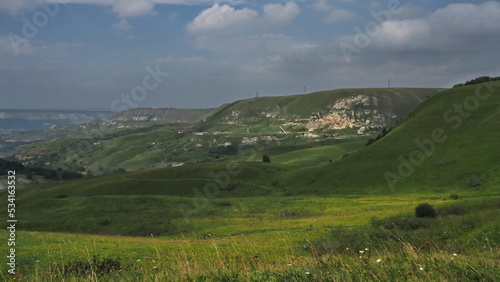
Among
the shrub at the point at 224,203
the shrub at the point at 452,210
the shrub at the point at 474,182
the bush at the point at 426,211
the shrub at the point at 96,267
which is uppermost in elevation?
the shrub at the point at 96,267

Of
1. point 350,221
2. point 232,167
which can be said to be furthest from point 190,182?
point 350,221

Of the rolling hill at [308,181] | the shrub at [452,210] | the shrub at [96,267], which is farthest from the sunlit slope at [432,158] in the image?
the shrub at [96,267]

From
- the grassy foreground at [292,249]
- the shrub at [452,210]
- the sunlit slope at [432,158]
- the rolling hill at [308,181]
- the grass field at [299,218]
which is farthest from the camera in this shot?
the sunlit slope at [432,158]

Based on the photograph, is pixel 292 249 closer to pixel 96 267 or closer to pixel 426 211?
pixel 96 267

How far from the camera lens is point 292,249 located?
10938mm

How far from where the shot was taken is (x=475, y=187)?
67500 millimetres

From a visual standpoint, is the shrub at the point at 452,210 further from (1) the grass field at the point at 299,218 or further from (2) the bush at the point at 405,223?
(2) the bush at the point at 405,223

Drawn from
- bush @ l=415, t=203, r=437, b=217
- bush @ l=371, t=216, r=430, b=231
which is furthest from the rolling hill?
bush @ l=415, t=203, r=437, b=217

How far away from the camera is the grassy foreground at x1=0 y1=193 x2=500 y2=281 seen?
8.75 metres

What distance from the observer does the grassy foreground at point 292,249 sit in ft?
28.7

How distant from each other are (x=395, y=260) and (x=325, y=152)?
16787cm

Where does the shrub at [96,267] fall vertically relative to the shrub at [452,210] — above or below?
above

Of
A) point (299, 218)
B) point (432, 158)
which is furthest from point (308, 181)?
point (299, 218)

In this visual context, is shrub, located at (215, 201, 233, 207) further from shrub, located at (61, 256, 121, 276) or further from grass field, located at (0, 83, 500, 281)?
shrub, located at (61, 256, 121, 276)
